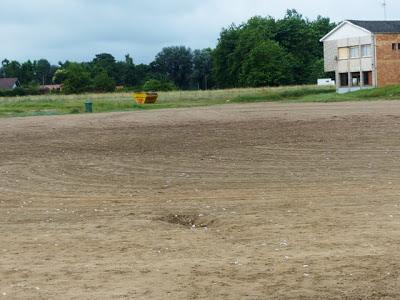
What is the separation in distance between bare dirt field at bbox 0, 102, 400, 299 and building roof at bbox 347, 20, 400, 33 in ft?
166

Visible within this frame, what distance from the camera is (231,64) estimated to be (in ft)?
413

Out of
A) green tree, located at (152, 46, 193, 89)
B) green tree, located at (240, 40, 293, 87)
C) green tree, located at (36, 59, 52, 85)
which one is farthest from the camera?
green tree, located at (36, 59, 52, 85)

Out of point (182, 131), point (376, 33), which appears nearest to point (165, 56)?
point (376, 33)

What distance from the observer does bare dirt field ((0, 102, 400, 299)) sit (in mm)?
8055

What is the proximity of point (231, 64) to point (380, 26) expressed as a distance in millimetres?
50978

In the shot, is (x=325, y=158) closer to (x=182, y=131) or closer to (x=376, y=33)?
(x=182, y=131)

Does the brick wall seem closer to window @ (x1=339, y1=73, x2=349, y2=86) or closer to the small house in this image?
the small house

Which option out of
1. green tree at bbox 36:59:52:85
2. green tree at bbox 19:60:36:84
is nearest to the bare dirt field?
green tree at bbox 19:60:36:84

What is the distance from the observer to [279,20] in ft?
451

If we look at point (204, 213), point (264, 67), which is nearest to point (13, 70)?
point (264, 67)

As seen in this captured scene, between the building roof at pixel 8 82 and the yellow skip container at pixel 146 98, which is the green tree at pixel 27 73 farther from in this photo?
the yellow skip container at pixel 146 98

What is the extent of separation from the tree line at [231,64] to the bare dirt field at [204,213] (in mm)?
91173

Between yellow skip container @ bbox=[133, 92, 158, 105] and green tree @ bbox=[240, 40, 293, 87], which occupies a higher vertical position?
green tree @ bbox=[240, 40, 293, 87]

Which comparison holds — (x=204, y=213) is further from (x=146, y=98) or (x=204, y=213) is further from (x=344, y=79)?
(x=344, y=79)
